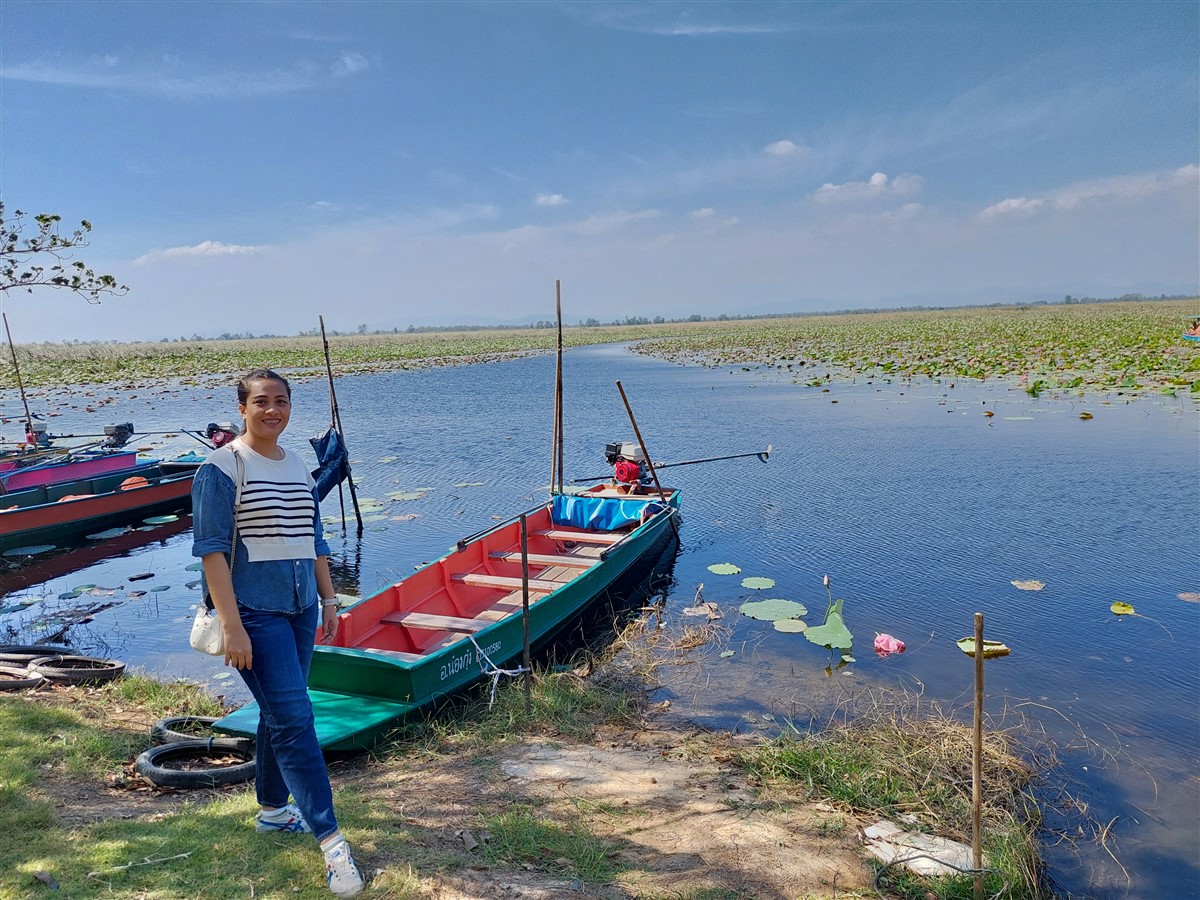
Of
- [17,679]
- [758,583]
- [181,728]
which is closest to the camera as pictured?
[181,728]

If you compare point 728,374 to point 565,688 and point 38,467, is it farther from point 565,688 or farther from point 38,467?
point 565,688

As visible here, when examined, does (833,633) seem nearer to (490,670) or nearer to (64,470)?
(490,670)

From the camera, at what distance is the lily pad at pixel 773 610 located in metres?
8.81

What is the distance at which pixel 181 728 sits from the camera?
5.60 m

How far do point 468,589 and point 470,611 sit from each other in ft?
0.95

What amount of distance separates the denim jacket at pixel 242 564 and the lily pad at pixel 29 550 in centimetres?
1156

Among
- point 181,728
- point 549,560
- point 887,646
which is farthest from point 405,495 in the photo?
point 887,646

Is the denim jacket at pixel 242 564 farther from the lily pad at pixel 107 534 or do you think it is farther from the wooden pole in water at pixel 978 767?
the lily pad at pixel 107 534

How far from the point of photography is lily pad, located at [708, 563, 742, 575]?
10.6 m

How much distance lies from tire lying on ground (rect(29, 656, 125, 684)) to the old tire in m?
1.46

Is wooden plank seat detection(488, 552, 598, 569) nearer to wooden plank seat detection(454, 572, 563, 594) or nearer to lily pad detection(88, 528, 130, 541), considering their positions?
wooden plank seat detection(454, 572, 563, 594)

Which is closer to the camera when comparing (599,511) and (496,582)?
(496,582)

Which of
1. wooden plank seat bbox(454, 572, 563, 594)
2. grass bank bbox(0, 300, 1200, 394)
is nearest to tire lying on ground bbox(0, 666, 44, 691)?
wooden plank seat bbox(454, 572, 563, 594)

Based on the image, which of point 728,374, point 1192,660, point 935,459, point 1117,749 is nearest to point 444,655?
point 1117,749
